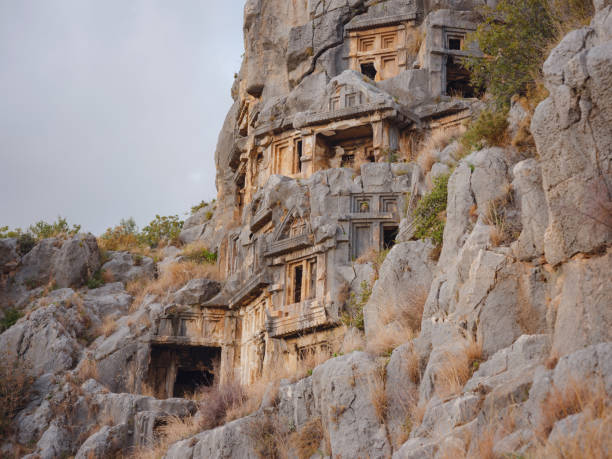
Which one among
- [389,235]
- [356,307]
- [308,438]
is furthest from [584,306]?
[389,235]

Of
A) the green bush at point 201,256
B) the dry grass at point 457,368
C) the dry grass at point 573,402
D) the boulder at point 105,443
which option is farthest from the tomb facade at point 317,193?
the dry grass at point 573,402

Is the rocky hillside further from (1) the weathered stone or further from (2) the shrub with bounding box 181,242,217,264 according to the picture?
(2) the shrub with bounding box 181,242,217,264

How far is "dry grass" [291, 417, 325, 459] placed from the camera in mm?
14453

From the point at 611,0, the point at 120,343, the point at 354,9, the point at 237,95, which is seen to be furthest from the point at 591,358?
the point at 237,95

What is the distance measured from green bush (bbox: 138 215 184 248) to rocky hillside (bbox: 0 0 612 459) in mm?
13427

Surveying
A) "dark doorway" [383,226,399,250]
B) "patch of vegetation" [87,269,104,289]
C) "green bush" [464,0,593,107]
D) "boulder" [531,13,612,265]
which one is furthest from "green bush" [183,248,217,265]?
"boulder" [531,13,612,265]

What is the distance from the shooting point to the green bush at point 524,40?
14539mm

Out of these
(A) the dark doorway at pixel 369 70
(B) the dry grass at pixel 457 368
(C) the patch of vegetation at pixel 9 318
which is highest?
(A) the dark doorway at pixel 369 70

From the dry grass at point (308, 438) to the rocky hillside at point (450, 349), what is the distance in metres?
0.04

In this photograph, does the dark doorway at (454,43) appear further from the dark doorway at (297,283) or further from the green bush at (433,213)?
the green bush at (433,213)

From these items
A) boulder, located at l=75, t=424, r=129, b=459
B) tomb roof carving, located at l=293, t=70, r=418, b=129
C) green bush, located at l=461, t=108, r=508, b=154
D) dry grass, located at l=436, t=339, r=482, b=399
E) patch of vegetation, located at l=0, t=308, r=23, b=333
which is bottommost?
boulder, located at l=75, t=424, r=129, b=459

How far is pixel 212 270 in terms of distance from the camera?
33.0 metres

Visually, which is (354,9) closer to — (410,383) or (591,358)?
(410,383)

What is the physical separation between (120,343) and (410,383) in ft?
57.3
